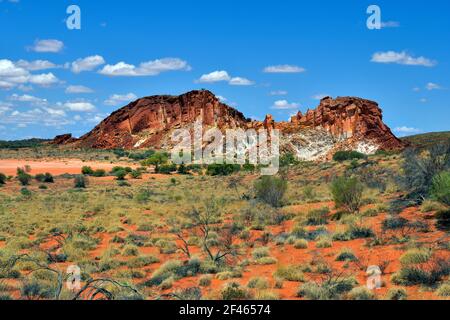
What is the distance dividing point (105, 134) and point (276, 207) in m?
92.7

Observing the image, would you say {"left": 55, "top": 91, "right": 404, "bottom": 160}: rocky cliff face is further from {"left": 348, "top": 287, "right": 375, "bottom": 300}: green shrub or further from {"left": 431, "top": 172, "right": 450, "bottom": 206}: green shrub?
{"left": 348, "top": 287, "right": 375, "bottom": 300}: green shrub

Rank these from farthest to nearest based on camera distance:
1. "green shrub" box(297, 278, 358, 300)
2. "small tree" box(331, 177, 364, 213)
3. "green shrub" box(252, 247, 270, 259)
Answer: "small tree" box(331, 177, 364, 213) → "green shrub" box(252, 247, 270, 259) → "green shrub" box(297, 278, 358, 300)

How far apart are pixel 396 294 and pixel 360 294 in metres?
0.70

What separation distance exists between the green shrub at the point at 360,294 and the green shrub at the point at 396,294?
31 centimetres

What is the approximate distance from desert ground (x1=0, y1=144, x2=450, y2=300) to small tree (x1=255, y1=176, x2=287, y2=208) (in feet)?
0.28

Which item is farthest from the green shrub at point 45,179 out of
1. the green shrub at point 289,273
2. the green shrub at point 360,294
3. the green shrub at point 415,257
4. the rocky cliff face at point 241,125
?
the green shrub at point 360,294

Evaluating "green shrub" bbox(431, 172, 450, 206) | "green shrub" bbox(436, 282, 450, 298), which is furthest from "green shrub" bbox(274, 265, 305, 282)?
"green shrub" bbox(431, 172, 450, 206)

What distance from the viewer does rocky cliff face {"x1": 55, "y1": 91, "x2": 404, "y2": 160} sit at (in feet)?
239

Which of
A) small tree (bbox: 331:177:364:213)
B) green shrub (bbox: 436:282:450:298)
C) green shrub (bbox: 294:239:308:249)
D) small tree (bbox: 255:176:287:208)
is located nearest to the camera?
green shrub (bbox: 436:282:450:298)

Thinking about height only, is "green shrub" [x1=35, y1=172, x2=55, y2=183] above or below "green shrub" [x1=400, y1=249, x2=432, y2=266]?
above

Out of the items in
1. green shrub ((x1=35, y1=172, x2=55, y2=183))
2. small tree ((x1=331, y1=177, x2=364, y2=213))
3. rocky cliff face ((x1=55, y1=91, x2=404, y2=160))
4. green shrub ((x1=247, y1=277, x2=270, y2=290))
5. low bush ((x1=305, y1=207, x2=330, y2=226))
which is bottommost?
green shrub ((x1=247, y1=277, x2=270, y2=290))

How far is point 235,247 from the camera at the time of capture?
1684 centimetres

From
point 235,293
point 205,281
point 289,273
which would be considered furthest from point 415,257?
point 205,281
